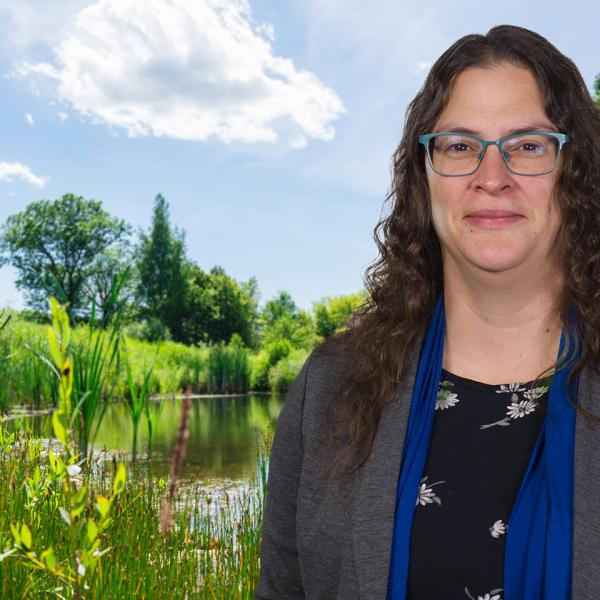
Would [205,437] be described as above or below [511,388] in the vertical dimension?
below

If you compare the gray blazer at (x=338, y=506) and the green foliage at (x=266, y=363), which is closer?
the gray blazer at (x=338, y=506)

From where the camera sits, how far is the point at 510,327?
53.9 inches

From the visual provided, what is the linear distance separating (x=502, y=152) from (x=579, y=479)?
0.60m

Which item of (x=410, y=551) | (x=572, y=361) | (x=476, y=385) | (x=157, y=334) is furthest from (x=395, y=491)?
(x=157, y=334)

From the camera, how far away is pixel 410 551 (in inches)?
49.0

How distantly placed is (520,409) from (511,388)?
0.04 m

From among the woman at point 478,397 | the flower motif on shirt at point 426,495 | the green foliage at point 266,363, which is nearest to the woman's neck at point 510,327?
the woman at point 478,397

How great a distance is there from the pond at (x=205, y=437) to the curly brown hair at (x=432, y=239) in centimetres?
312

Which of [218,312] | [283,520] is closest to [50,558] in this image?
[283,520]

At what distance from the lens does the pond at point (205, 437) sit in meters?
7.29

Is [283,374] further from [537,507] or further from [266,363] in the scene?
[537,507]

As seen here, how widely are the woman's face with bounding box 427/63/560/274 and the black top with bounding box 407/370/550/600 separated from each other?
0.25 metres

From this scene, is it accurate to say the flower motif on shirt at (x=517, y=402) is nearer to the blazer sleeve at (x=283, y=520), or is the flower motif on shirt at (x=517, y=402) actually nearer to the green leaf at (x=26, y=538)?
the blazer sleeve at (x=283, y=520)

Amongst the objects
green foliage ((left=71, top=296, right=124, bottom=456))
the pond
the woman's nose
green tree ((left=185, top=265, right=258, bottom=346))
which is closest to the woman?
the woman's nose
